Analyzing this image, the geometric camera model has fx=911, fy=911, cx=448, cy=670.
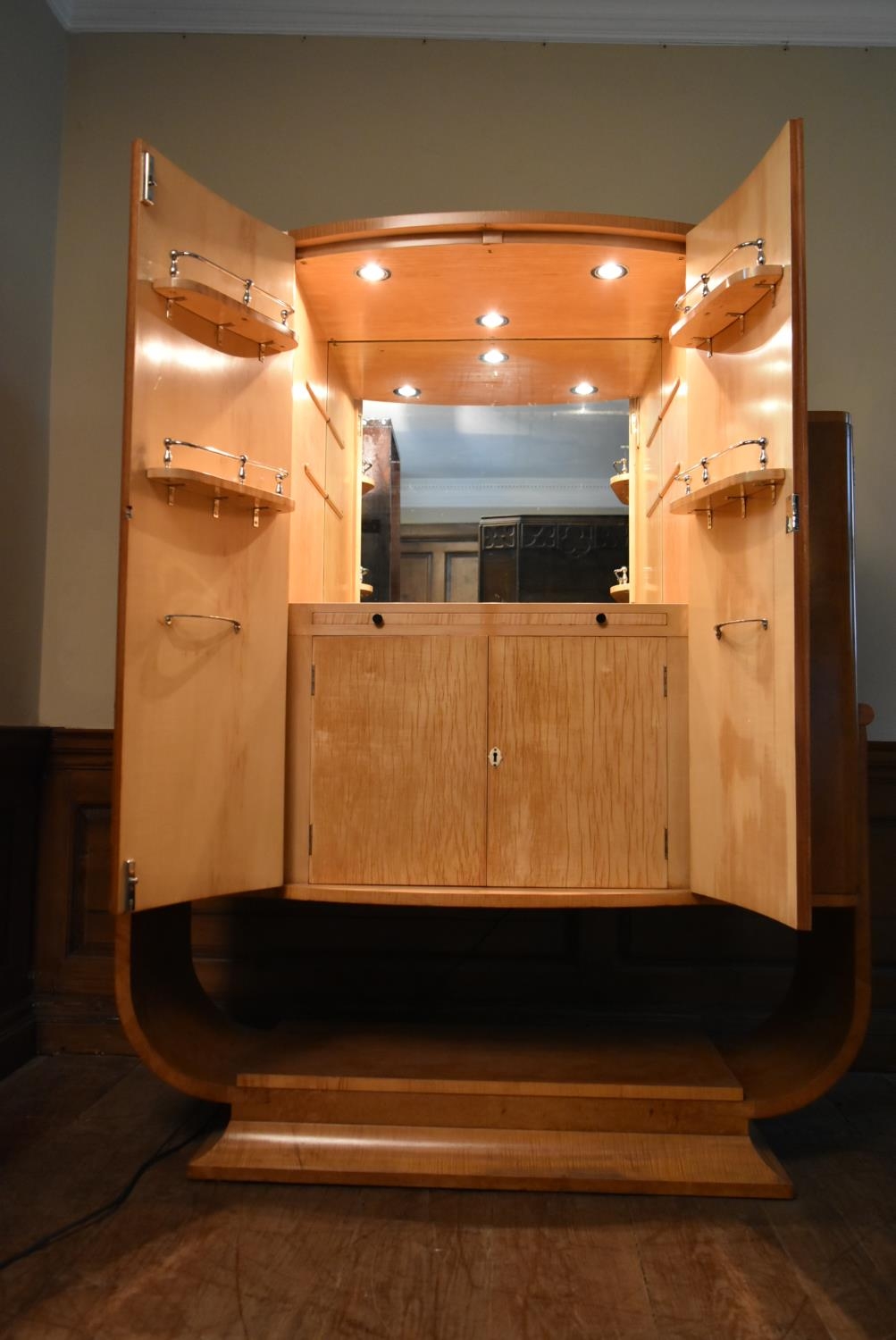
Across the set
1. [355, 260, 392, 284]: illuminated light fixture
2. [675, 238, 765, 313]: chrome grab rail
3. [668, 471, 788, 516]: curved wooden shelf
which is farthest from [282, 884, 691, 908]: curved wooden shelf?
[355, 260, 392, 284]: illuminated light fixture

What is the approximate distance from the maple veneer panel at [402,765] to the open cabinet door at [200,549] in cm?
12

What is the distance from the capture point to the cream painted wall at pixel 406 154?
106 inches

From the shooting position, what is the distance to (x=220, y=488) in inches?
73.7

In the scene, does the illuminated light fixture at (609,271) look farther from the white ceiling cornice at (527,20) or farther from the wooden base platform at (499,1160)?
the wooden base platform at (499,1160)

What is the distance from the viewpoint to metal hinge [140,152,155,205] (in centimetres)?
181

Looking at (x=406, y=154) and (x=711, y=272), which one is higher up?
(x=406, y=154)

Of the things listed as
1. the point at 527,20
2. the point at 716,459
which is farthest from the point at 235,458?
the point at 527,20

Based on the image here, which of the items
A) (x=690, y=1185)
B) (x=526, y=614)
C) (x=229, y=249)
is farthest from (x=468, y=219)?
(x=690, y=1185)

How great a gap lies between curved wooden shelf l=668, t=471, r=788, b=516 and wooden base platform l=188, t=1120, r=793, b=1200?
4.36ft

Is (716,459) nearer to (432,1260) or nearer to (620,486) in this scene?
(620,486)

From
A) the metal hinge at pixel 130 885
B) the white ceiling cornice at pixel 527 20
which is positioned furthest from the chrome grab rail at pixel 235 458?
the white ceiling cornice at pixel 527 20

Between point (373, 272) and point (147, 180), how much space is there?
21.3 inches

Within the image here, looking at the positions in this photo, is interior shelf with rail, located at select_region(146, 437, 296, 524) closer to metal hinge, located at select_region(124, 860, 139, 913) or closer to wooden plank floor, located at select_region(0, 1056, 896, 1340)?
metal hinge, located at select_region(124, 860, 139, 913)

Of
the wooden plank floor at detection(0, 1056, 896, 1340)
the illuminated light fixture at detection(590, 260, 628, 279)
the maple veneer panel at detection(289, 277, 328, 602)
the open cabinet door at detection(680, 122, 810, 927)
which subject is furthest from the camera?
the maple veneer panel at detection(289, 277, 328, 602)
